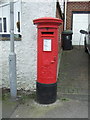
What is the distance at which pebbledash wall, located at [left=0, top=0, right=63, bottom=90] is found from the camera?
4543 millimetres

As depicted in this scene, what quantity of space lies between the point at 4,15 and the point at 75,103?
296cm

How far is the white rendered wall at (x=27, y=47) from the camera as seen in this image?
4543mm

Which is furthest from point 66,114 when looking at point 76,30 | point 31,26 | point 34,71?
point 76,30

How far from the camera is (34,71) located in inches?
189

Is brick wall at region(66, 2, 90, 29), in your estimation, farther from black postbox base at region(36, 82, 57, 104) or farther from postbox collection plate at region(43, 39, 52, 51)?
black postbox base at region(36, 82, 57, 104)

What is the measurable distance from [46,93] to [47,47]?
1072 mm

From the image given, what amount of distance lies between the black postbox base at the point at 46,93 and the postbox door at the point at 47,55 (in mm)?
104

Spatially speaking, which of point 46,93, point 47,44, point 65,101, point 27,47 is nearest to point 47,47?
point 47,44

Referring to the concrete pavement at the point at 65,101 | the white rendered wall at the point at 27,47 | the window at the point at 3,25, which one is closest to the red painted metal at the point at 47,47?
the concrete pavement at the point at 65,101

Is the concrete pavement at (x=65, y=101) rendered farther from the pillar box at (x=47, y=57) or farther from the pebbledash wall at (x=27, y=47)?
the pebbledash wall at (x=27, y=47)

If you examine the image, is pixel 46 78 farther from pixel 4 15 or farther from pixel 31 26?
pixel 4 15

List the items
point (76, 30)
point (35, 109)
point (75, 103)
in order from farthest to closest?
point (76, 30) → point (75, 103) → point (35, 109)

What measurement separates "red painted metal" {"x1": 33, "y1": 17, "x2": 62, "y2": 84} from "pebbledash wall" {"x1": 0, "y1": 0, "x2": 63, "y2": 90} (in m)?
0.72

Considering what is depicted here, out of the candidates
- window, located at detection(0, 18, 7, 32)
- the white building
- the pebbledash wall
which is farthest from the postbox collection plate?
window, located at detection(0, 18, 7, 32)
